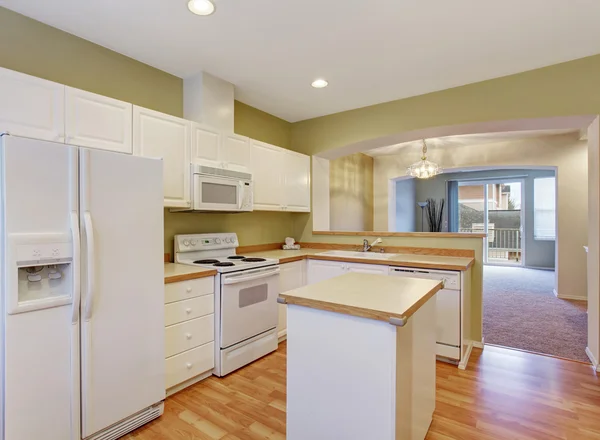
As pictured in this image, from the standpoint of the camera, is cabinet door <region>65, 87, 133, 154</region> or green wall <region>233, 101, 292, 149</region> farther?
green wall <region>233, 101, 292, 149</region>

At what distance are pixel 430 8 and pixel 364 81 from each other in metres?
1.11

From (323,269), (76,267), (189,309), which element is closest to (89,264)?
(76,267)

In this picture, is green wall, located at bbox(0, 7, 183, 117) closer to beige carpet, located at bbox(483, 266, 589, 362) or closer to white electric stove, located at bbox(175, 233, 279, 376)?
white electric stove, located at bbox(175, 233, 279, 376)

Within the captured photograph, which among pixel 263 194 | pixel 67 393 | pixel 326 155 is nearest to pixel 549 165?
pixel 326 155

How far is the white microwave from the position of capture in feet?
9.28

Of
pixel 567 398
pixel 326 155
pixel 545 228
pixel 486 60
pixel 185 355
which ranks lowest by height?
pixel 567 398

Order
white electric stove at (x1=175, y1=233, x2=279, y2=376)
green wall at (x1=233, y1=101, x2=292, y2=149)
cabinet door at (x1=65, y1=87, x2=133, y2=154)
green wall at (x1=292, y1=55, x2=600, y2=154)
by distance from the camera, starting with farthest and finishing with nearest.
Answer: green wall at (x1=233, y1=101, x2=292, y2=149)
green wall at (x1=292, y1=55, x2=600, y2=154)
white electric stove at (x1=175, y1=233, x2=279, y2=376)
cabinet door at (x1=65, y1=87, x2=133, y2=154)

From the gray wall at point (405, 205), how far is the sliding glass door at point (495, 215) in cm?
118

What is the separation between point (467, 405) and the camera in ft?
7.29

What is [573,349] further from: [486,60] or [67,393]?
[67,393]

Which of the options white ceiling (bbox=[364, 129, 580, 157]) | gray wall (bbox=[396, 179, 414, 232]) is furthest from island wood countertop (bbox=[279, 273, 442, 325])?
gray wall (bbox=[396, 179, 414, 232])

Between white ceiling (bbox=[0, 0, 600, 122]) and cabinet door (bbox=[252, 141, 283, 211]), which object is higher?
white ceiling (bbox=[0, 0, 600, 122])

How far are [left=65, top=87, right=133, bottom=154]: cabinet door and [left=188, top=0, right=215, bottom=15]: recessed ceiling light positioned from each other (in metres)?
0.85

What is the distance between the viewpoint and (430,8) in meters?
2.08
